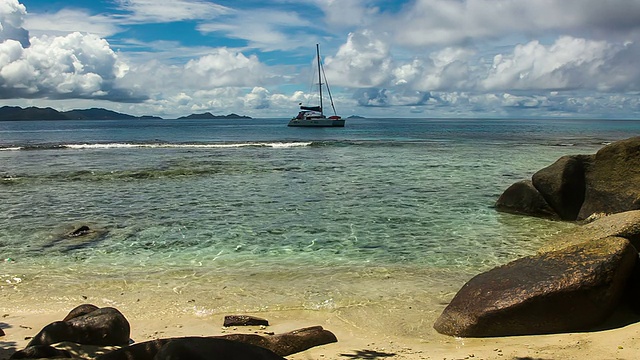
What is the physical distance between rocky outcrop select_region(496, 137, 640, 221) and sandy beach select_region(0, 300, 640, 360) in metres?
8.05

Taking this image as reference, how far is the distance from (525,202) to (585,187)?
1.78 m

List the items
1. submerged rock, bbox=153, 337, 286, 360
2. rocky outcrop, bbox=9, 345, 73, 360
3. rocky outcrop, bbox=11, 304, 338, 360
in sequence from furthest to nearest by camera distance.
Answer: rocky outcrop, bbox=9, 345, 73, 360 < rocky outcrop, bbox=11, 304, 338, 360 < submerged rock, bbox=153, 337, 286, 360

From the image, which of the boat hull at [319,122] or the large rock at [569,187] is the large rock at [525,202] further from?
the boat hull at [319,122]

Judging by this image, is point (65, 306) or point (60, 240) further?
point (60, 240)

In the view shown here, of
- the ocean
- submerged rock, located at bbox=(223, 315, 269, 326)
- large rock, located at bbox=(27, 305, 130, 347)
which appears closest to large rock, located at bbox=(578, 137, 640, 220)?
the ocean

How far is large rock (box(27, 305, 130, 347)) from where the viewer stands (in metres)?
5.92

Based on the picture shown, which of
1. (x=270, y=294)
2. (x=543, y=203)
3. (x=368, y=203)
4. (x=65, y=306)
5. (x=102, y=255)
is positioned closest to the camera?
(x=65, y=306)

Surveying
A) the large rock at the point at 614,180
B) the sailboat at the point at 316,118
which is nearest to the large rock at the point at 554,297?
the large rock at the point at 614,180

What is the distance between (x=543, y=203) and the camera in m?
15.3

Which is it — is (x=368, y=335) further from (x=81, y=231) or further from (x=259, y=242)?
(x=81, y=231)

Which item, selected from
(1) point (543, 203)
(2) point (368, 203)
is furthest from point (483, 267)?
(2) point (368, 203)

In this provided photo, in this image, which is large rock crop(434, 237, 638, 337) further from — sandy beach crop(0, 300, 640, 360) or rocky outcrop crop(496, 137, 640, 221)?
rocky outcrop crop(496, 137, 640, 221)

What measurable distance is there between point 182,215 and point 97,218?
8.73 ft

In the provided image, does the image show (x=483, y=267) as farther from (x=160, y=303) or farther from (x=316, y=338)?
(x=160, y=303)
